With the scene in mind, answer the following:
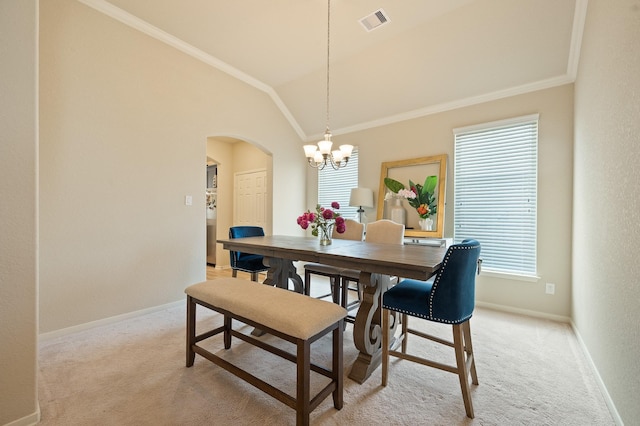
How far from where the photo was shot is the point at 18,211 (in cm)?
141

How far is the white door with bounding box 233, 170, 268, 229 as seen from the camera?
550 cm

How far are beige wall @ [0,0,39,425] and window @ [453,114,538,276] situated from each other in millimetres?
4064

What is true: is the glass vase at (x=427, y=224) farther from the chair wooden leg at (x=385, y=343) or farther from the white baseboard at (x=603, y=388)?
the chair wooden leg at (x=385, y=343)

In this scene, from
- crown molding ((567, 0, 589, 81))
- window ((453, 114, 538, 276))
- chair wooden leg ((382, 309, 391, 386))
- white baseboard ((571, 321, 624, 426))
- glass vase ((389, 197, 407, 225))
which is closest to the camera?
Answer: white baseboard ((571, 321, 624, 426))

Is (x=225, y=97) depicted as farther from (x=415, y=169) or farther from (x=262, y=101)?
(x=415, y=169)

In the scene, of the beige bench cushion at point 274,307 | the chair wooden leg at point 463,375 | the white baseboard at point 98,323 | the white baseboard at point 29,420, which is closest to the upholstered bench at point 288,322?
the beige bench cushion at point 274,307

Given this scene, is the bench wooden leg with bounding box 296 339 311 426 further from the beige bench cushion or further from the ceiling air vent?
the ceiling air vent

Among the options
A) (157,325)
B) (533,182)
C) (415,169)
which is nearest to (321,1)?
(415,169)

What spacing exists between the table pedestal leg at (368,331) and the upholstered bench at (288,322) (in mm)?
360

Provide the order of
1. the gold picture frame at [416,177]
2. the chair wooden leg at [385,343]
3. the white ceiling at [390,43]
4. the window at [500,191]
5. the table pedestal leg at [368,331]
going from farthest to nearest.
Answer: the gold picture frame at [416,177] → the window at [500,191] → the white ceiling at [390,43] → the table pedestal leg at [368,331] → the chair wooden leg at [385,343]

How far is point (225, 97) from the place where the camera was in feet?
12.7

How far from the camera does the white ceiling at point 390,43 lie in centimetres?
274

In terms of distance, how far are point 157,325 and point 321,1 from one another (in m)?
3.73

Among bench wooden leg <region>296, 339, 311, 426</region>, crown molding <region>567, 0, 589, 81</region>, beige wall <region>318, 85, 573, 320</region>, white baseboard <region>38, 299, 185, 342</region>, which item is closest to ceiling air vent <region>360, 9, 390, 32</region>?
beige wall <region>318, 85, 573, 320</region>
